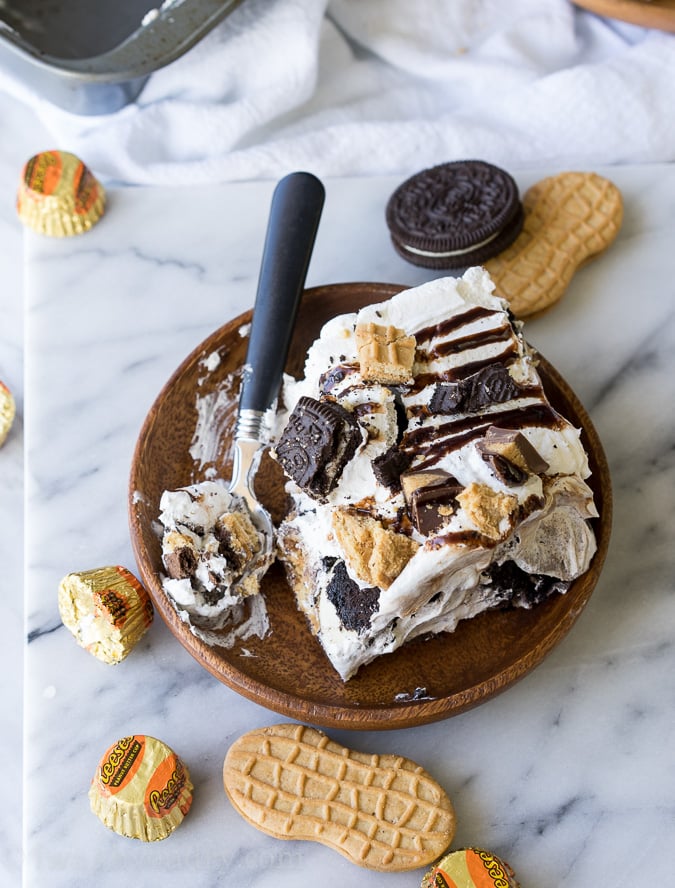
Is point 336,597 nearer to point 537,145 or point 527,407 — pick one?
point 527,407

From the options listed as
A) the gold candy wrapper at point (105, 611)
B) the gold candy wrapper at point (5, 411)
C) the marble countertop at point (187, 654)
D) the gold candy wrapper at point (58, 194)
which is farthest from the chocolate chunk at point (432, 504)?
the gold candy wrapper at point (58, 194)

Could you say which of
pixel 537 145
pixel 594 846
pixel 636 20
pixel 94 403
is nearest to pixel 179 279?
pixel 94 403

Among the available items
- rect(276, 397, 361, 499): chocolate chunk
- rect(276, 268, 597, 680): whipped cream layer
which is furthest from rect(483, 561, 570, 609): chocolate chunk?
rect(276, 397, 361, 499): chocolate chunk

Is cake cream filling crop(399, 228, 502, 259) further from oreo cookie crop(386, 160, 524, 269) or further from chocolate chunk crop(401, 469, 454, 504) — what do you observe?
chocolate chunk crop(401, 469, 454, 504)

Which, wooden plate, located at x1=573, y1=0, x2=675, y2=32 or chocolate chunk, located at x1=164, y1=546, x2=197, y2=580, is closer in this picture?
chocolate chunk, located at x1=164, y1=546, x2=197, y2=580

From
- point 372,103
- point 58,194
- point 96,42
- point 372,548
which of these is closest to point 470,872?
point 372,548

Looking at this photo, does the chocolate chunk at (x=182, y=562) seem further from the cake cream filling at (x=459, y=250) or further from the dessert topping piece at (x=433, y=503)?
the cake cream filling at (x=459, y=250)

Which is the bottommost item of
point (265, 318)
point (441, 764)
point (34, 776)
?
point (441, 764)
